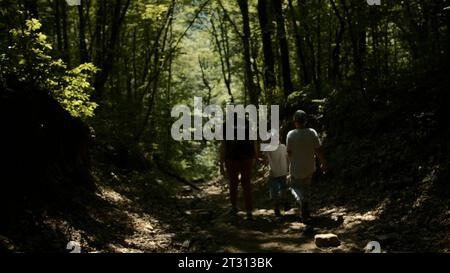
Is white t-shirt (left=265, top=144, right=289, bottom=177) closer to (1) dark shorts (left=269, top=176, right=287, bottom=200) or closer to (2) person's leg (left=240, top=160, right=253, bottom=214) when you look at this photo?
(1) dark shorts (left=269, top=176, right=287, bottom=200)

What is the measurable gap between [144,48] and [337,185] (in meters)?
18.2

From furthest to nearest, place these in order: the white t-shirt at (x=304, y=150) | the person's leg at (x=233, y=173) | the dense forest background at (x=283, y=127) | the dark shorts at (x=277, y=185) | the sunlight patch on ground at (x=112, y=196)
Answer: the sunlight patch on ground at (x=112, y=196) < the dark shorts at (x=277, y=185) < the person's leg at (x=233, y=173) < the white t-shirt at (x=304, y=150) < the dense forest background at (x=283, y=127)

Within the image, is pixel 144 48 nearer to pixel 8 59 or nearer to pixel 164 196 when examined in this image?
pixel 164 196

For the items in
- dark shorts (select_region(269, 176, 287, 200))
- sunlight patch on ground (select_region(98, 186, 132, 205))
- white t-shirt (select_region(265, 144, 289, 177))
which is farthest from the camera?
sunlight patch on ground (select_region(98, 186, 132, 205))

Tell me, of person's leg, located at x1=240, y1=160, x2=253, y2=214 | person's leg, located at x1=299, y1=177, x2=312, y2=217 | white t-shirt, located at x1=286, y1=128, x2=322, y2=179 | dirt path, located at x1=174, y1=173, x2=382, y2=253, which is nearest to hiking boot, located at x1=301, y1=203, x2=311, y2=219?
person's leg, located at x1=299, y1=177, x2=312, y2=217

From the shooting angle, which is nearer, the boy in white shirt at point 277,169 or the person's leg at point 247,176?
the person's leg at point 247,176

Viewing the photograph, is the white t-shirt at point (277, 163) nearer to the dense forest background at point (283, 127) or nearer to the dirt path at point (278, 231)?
the dirt path at point (278, 231)

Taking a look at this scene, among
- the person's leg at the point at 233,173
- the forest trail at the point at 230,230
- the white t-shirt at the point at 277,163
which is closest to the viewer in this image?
the forest trail at the point at 230,230

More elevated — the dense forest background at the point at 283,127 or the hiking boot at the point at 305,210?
the dense forest background at the point at 283,127

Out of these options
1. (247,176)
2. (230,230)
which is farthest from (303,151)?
(230,230)

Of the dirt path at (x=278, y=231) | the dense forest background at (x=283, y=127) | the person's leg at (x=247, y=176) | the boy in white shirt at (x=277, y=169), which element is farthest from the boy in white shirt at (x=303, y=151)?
the dense forest background at (x=283, y=127)

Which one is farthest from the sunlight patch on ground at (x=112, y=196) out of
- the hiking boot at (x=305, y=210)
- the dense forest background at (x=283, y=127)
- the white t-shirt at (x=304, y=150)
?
the white t-shirt at (x=304, y=150)

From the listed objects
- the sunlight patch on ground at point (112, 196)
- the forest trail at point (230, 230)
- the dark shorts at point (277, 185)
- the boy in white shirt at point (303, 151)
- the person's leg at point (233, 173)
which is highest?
the boy in white shirt at point (303, 151)

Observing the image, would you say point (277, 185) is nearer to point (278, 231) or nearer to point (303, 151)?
point (278, 231)
